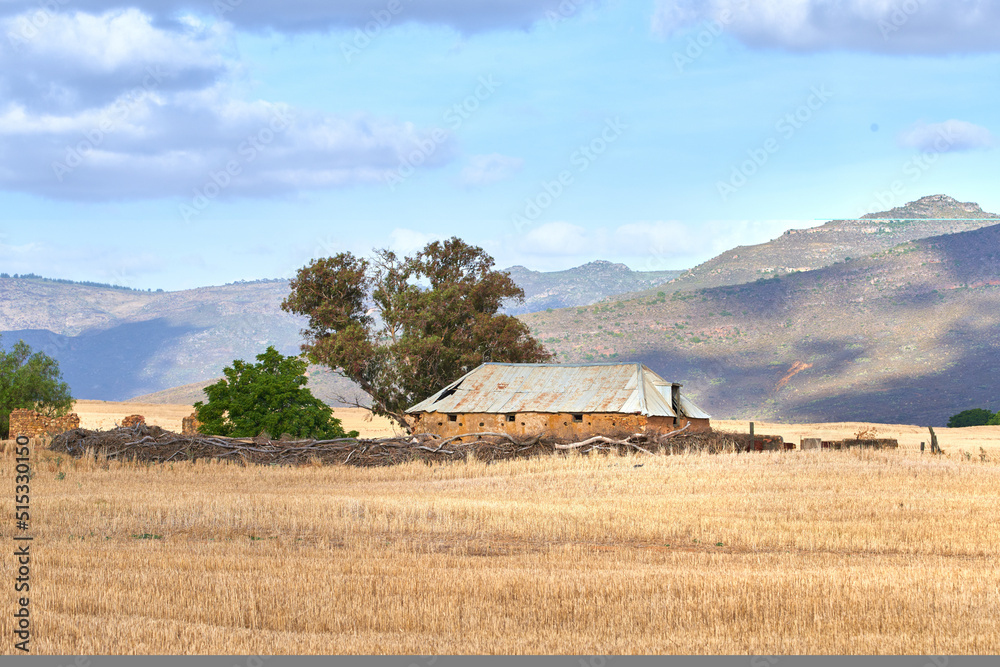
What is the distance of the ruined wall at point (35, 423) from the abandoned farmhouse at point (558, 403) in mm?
17213

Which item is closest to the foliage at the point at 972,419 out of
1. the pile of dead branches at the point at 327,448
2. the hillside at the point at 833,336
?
the hillside at the point at 833,336

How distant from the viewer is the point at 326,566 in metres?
14.3

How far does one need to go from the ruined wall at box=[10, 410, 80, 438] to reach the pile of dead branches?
1133 centimetres

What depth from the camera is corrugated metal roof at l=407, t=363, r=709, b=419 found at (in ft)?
150

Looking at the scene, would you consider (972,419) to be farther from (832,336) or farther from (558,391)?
(832,336)

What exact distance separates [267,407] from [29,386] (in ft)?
63.4

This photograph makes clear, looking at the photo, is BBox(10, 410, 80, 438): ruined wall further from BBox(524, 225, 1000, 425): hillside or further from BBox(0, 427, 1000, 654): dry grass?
BBox(524, 225, 1000, 425): hillside

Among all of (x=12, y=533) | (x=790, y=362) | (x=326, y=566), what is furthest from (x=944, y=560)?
(x=790, y=362)

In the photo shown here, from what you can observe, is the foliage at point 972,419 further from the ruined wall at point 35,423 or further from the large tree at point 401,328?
the ruined wall at point 35,423

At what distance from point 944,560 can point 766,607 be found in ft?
20.3

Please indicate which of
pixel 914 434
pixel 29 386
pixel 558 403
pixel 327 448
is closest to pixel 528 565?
pixel 327 448

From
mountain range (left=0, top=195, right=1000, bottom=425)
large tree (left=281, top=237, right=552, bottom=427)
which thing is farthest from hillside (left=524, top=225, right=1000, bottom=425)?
large tree (left=281, top=237, right=552, bottom=427)

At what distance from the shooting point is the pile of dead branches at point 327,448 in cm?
3628

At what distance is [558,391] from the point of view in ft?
157
